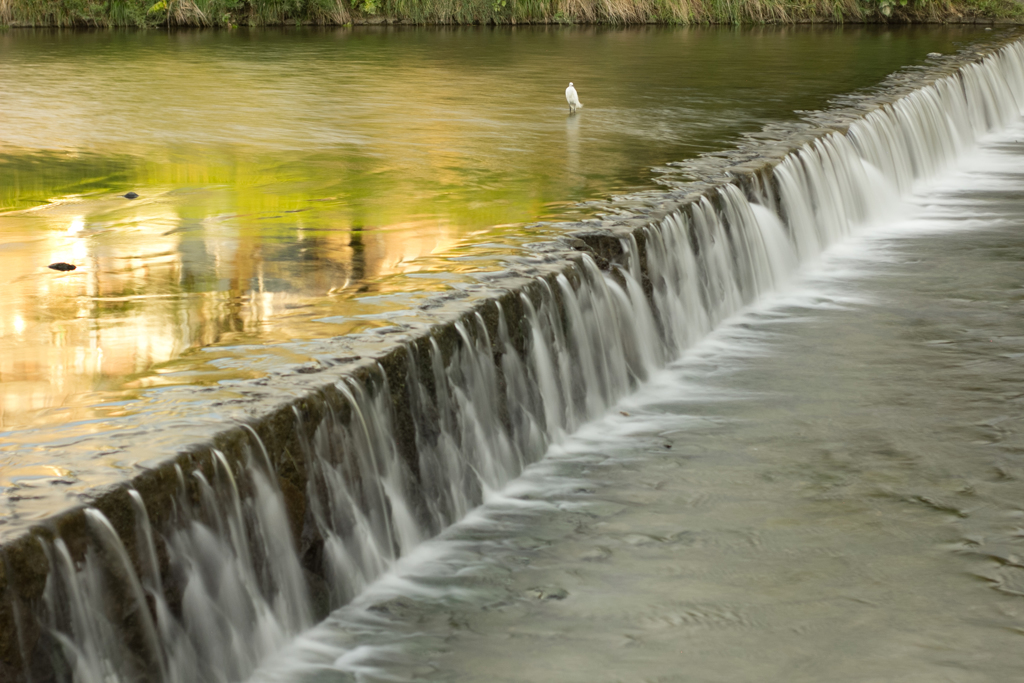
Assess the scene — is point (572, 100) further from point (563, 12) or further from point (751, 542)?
point (563, 12)

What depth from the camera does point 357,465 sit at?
5.04 meters

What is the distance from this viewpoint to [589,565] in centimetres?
536

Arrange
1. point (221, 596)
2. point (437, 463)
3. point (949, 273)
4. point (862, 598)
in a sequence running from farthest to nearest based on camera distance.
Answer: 1. point (949, 273)
2. point (437, 463)
3. point (862, 598)
4. point (221, 596)

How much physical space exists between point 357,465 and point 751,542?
1750mm

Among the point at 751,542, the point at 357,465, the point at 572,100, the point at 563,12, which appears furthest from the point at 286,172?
the point at 563,12

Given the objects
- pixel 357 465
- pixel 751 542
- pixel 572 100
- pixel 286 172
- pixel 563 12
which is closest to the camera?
pixel 357 465

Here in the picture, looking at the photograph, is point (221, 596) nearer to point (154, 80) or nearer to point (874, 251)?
point (874, 251)

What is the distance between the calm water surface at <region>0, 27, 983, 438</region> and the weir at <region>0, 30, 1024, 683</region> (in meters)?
0.47

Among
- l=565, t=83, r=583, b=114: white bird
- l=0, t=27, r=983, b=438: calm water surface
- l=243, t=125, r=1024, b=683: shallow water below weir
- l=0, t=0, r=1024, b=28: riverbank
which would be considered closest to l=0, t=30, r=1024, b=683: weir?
l=243, t=125, r=1024, b=683: shallow water below weir

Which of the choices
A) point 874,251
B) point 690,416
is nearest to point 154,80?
point 874,251

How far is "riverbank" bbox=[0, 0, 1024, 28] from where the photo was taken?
1127 inches

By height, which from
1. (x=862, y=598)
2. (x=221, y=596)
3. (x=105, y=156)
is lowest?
(x=862, y=598)

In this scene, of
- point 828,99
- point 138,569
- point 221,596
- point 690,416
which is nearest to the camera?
point 138,569

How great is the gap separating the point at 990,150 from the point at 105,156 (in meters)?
11.7
